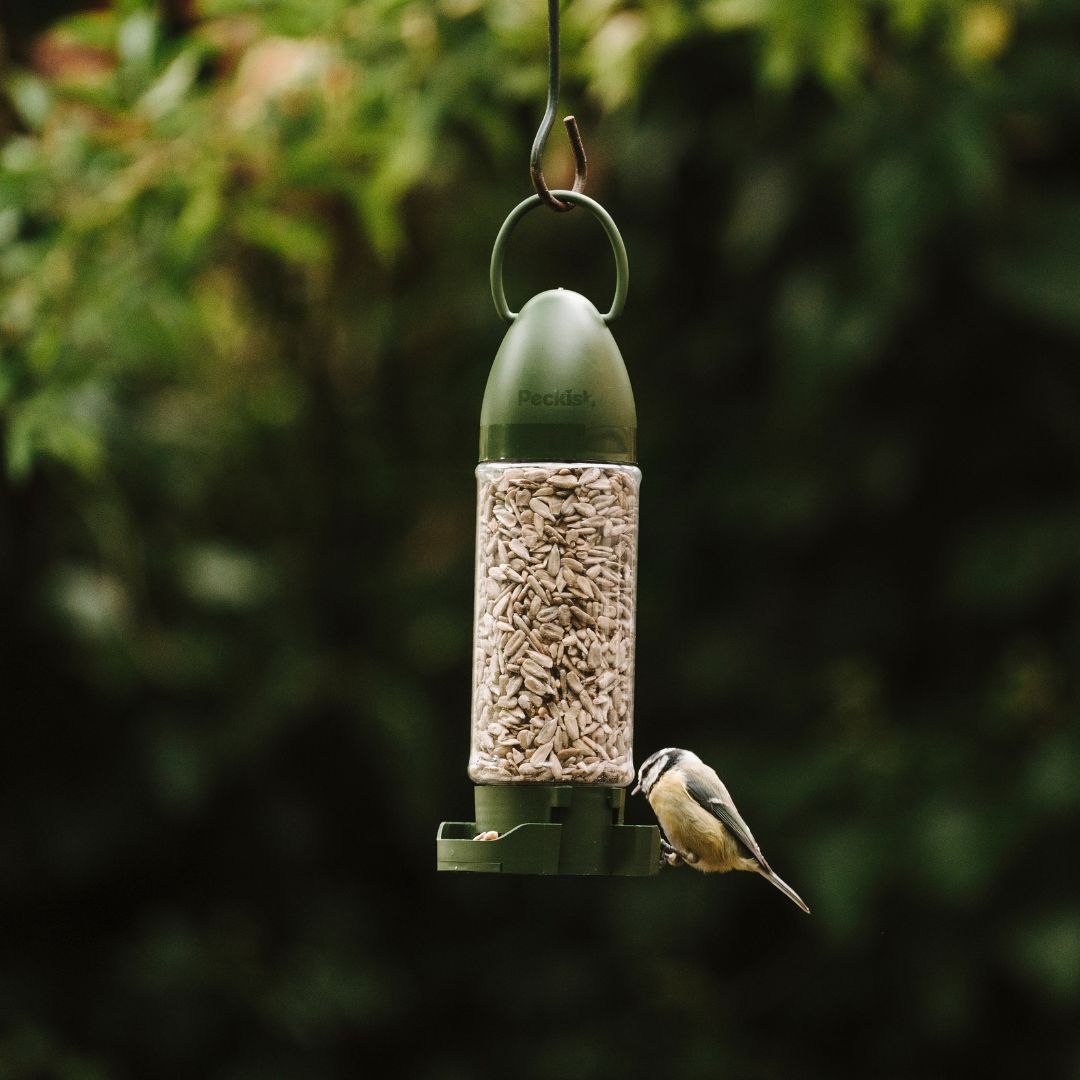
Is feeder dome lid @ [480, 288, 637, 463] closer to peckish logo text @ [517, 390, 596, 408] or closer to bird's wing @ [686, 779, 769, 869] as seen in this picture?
peckish logo text @ [517, 390, 596, 408]

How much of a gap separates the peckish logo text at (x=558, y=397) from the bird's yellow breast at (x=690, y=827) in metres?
0.60

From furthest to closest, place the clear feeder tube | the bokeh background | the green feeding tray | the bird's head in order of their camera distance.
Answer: the bokeh background
the bird's head
the clear feeder tube
the green feeding tray

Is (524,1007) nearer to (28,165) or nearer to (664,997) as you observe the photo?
(664,997)

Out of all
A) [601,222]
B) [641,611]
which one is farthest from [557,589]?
[641,611]

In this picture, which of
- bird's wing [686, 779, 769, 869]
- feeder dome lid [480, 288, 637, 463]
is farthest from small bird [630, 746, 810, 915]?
feeder dome lid [480, 288, 637, 463]

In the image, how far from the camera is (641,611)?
19.3 feet

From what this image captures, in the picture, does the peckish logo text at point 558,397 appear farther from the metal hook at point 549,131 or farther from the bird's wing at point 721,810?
the bird's wing at point 721,810

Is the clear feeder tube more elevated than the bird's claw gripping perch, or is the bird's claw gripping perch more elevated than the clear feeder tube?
the clear feeder tube

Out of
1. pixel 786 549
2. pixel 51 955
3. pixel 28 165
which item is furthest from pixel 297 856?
pixel 28 165

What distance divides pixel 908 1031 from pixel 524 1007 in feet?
4.76

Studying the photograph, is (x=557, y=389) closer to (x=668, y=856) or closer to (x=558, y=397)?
(x=558, y=397)

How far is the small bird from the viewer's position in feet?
8.39

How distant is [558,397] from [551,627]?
13.6 inches

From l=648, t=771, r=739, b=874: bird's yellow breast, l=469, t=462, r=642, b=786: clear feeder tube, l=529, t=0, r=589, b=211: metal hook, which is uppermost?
l=529, t=0, r=589, b=211: metal hook
